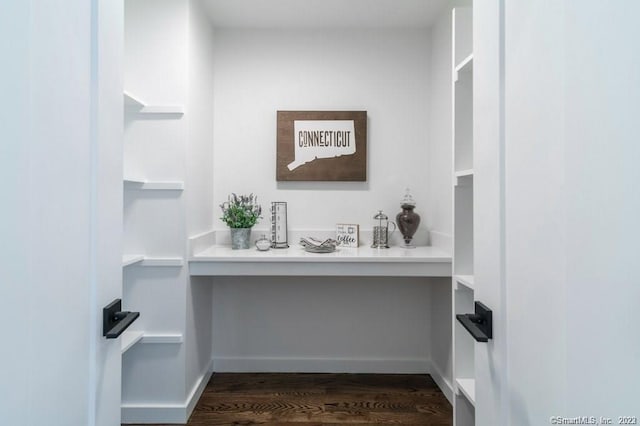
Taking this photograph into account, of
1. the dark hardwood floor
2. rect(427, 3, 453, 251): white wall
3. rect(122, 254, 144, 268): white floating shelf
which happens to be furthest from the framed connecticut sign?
the dark hardwood floor

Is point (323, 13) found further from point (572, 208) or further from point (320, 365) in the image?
point (320, 365)

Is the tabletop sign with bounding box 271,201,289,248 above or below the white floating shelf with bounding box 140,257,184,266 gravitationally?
above

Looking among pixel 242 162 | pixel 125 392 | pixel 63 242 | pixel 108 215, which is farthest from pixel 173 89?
pixel 125 392

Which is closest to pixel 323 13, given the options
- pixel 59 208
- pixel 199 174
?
pixel 199 174

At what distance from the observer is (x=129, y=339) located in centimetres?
188

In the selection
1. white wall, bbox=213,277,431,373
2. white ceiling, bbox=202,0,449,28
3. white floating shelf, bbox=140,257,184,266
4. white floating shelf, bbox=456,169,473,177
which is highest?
white ceiling, bbox=202,0,449,28

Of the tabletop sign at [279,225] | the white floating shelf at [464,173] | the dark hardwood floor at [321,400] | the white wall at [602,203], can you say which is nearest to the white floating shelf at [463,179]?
the white floating shelf at [464,173]

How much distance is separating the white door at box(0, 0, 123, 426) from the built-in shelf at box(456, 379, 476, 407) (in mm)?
1347

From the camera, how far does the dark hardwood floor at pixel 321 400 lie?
6.63ft

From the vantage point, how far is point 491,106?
0.78 metres

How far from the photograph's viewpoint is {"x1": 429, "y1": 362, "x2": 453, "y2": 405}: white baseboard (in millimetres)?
2195

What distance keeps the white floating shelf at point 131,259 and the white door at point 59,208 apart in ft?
3.51

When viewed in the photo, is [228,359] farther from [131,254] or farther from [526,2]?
[526,2]

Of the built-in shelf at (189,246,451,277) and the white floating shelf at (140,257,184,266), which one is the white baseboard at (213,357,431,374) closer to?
the built-in shelf at (189,246,451,277)
